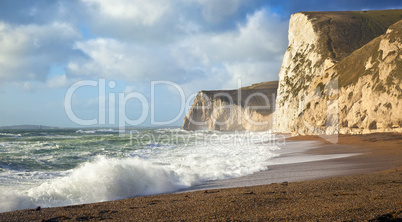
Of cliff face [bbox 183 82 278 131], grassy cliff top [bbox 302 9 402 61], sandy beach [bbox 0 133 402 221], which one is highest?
grassy cliff top [bbox 302 9 402 61]

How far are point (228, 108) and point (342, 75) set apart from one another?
62744 millimetres

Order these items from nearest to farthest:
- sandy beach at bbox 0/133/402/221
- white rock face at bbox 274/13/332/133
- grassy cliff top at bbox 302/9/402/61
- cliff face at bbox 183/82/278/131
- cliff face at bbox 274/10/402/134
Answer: sandy beach at bbox 0/133/402/221 < cliff face at bbox 274/10/402/134 < white rock face at bbox 274/13/332/133 < grassy cliff top at bbox 302/9/402/61 < cliff face at bbox 183/82/278/131

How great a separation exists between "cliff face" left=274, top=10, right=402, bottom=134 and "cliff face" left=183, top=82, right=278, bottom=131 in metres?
37.0

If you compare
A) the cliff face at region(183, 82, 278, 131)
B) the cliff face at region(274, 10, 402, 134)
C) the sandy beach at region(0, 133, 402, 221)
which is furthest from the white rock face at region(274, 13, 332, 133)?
the sandy beach at region(0, 133, 402, 221)

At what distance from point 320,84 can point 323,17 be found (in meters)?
21.0

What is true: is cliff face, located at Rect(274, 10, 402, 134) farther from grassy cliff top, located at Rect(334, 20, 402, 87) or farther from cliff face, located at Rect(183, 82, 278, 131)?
cliff face, located at Rect(183, 82, 278, 131)

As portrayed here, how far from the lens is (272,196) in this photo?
5.85 meters

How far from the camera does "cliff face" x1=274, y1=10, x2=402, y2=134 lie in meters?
25.0

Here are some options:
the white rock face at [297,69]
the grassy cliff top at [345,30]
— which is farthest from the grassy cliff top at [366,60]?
the grassy cliff top at [345,30]

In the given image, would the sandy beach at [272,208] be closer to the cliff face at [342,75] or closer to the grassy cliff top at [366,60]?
the cliff face at [342,75]

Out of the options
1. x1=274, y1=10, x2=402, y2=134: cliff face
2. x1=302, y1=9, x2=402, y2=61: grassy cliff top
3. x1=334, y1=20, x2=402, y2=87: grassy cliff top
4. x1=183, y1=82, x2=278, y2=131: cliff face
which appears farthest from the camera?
x1=183, y1=82, x2=278, y2=131: cliff face

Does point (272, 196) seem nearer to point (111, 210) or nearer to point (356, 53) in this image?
point (111, 210)

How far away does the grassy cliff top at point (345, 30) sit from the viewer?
4363 cm

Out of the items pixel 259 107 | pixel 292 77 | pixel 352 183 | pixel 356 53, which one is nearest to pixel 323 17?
pixel 292 77
